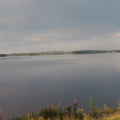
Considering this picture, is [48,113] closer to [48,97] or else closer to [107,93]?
[48,97]

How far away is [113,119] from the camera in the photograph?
222 inches

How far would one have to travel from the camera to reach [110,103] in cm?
1020

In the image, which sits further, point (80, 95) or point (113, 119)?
point (80, 95)

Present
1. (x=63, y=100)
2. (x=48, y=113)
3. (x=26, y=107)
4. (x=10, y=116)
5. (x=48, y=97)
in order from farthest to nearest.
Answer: (x=48, y=97), (x=63, y=100), (x=26, y=107), (x=10, y=116), (x=48, y=113)

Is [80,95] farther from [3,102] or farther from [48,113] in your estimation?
[3,102]

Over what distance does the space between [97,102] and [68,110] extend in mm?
4042

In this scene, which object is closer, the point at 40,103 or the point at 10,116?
the point at 10,116

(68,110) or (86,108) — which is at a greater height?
(68,110)

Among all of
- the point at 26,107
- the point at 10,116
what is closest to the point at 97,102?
the point at 26,107

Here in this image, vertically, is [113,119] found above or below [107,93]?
above

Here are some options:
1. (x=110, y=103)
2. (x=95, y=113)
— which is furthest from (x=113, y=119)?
(x=110, y=103)

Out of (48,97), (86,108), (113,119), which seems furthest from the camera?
(48,97)

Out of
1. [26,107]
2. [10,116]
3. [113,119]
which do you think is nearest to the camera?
[113,119]

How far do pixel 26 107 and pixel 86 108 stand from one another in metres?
4.57
